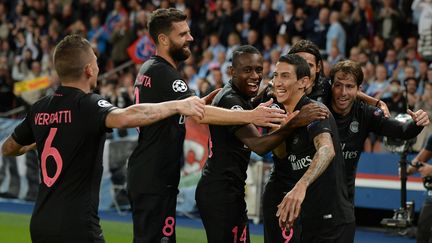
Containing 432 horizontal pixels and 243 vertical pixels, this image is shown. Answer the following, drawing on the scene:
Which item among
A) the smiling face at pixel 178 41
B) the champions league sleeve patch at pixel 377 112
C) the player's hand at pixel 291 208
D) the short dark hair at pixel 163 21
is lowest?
the player's hand at pixel 291 208

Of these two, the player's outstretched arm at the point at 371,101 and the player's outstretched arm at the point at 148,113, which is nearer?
the player's outstretched arm at the point at 148,113

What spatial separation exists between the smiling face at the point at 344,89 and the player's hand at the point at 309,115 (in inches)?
47.3

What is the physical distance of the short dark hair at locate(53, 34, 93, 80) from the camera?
5.71 meters

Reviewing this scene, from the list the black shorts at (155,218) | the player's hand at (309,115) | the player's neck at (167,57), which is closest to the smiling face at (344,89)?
the player's hand at (309,115)

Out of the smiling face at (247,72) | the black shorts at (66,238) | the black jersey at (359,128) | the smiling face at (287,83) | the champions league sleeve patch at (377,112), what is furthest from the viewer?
the champions league sleeve patch at (377,112)

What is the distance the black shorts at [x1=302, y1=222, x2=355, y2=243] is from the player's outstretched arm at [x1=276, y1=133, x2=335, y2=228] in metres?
0.57

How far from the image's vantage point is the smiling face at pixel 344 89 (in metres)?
7.39

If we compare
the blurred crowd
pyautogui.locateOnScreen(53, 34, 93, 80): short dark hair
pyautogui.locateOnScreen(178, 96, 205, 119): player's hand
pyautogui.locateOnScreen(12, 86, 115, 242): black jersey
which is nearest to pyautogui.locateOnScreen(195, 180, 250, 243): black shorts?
pyautogui.locateOnScreen(12, 86, 115, 242): black jersey

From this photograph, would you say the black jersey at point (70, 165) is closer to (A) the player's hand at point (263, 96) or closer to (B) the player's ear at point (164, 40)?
(B) the player's ear at point (164, 40)

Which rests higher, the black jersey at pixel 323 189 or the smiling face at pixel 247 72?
the smiling face at pixel 247 72

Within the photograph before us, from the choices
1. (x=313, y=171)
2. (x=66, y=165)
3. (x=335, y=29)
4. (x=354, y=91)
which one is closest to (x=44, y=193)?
→ (x=66, y=165)

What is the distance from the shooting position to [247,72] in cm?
721

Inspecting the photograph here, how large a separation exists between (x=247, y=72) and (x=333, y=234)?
1711mm

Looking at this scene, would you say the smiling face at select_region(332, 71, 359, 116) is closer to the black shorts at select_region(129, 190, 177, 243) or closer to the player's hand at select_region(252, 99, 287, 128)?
the player's hand at select_region(252, 99, 287, 128)
